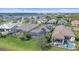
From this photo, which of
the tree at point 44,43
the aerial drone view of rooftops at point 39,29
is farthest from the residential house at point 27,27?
the tree at point 44,43

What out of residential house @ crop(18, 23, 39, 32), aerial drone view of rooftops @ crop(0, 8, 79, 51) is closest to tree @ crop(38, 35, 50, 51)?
aerial drone view of rooftops @ crop(0, 8, 79, 51)

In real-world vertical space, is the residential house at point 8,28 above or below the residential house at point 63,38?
above

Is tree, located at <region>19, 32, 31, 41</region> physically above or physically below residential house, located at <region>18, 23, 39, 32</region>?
below

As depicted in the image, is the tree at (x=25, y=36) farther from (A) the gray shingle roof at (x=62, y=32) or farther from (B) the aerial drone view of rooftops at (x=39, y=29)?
(A) the gray shingle roof at (x=62, y=32)

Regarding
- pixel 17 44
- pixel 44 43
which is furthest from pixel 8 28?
pixel 44 43

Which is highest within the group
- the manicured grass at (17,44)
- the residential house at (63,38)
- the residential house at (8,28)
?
the residential house at (8,28)

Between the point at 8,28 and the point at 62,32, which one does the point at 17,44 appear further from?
the point at 62,32

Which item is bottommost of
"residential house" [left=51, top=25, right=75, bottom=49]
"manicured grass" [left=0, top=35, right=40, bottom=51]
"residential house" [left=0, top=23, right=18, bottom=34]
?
"manicured grass" [left=0, top=35, right=40, bottom=51]

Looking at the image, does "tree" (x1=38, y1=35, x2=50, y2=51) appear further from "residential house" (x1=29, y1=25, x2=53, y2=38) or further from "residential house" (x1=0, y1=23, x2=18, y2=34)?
"residential house" (x1=0, y1=23, x2=18, y2=34)
